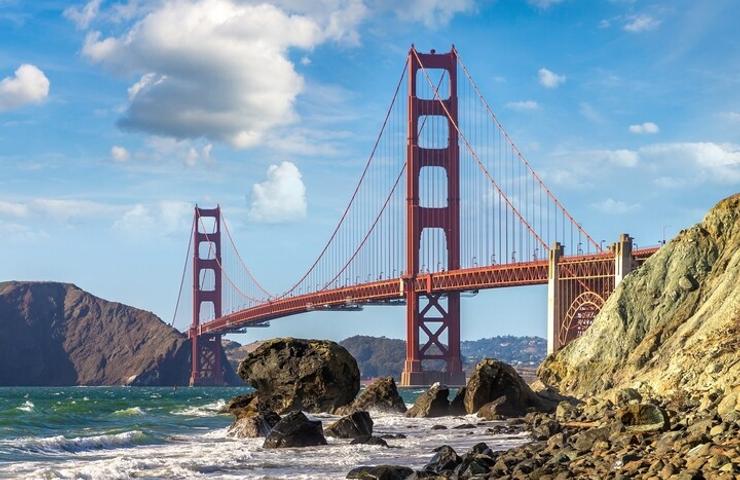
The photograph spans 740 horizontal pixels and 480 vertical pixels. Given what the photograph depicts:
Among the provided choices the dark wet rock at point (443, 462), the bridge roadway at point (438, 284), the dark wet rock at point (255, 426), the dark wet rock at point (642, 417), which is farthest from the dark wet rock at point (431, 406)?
the bridge roadway at point (438, 284)

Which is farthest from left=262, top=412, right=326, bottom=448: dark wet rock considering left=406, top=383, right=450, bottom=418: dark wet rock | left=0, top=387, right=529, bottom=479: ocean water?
left=406, top=383, right=450, bottom=418: dark wet rock

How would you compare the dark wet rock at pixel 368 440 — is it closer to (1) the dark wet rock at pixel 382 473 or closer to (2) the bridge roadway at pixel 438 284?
(1) the dark wet rock at pixel 382 473

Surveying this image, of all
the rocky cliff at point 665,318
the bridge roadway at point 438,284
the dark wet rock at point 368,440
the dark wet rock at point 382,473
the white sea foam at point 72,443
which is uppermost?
the bridge roadway at point 438,284

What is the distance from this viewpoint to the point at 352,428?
29.3m

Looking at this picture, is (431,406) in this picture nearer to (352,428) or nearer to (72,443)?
(352,428)

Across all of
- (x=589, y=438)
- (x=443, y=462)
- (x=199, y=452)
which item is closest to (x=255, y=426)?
(x=199, y=452)

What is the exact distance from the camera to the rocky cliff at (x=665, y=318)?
33.2m

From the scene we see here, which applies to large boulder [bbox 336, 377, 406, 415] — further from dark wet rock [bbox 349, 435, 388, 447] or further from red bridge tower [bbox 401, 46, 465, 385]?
red bridge tower [bbox 401, 46, 465, 385]

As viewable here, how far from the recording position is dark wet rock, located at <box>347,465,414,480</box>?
2028 cm

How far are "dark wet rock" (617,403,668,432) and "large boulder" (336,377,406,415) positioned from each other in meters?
22.1

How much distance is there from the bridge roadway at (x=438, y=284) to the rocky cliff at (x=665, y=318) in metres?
14.2

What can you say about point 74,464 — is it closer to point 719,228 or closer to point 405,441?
point 405,441

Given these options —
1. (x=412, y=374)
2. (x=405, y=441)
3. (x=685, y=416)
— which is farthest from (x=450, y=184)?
(x=685, y=416)

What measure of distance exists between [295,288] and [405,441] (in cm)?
8328
